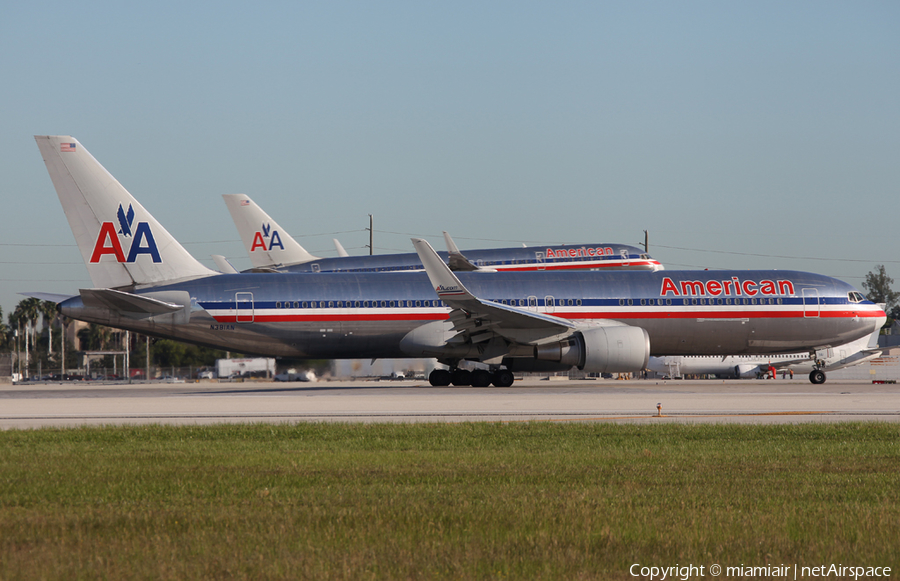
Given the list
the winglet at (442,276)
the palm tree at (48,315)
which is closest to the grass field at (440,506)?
the winglet at (442,276)

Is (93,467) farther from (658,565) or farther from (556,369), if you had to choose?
(556,369)

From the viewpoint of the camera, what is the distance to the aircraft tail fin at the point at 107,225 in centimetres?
2962

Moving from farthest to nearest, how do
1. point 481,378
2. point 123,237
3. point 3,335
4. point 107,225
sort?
point 3,335 < point 481,378 < point 123,237 < point 107,225

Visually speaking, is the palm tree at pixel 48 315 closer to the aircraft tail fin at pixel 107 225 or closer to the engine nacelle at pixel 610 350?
the aircraft tail fin at pixel 107 225

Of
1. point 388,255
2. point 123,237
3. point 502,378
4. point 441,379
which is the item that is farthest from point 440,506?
point 388,255

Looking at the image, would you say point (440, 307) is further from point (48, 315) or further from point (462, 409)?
point (48, 315)

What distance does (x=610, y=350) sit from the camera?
29531 mm

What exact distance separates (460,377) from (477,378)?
0.81m

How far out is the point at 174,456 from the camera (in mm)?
11656

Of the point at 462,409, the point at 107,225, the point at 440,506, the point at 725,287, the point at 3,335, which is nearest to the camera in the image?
the point at 440,506

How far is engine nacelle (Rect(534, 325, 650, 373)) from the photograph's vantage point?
2948 cm

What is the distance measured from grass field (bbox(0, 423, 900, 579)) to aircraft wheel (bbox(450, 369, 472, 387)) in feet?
64.4

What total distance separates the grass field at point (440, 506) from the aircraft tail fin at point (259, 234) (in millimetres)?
37970

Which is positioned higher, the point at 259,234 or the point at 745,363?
the point at 259,234
